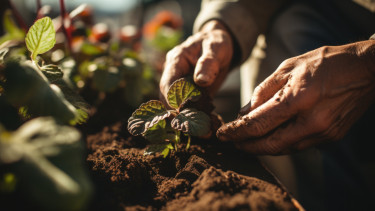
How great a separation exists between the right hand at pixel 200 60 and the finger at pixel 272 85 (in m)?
0.21

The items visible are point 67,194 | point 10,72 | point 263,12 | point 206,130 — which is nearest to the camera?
point 67,194

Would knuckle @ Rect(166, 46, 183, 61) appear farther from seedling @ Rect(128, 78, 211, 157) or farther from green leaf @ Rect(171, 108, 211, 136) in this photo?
green leaf @ Rect(171, 108, 211, 136)

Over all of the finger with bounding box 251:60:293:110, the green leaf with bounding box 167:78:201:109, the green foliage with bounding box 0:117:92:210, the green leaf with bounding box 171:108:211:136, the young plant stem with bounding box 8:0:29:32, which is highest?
the young plant stem with bounding box 8:0:29:32

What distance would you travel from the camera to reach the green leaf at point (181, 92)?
39.4 inches

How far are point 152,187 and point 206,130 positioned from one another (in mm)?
283

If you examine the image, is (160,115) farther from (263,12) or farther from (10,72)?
(263,12)

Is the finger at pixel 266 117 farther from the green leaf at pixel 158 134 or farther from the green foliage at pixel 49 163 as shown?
the green foliage at pixel 49 163

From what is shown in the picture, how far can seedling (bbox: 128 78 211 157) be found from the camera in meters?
0.89

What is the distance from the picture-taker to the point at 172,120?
932 mm

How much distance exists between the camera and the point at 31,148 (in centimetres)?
49

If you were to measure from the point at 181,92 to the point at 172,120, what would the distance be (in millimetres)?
145

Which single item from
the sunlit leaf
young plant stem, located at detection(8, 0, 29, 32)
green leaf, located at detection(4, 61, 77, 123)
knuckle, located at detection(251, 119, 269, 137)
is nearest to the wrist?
knuckle, located at detection(251, 119, 269, 137)

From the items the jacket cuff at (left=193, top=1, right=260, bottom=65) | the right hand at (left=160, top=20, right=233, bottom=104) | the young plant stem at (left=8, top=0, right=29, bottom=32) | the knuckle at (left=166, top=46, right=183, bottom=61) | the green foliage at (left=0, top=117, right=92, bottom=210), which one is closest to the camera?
the green foliage at (left=0, top=117, right=92, bottom=210)

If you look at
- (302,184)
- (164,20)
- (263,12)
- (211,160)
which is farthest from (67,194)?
(164,20)
